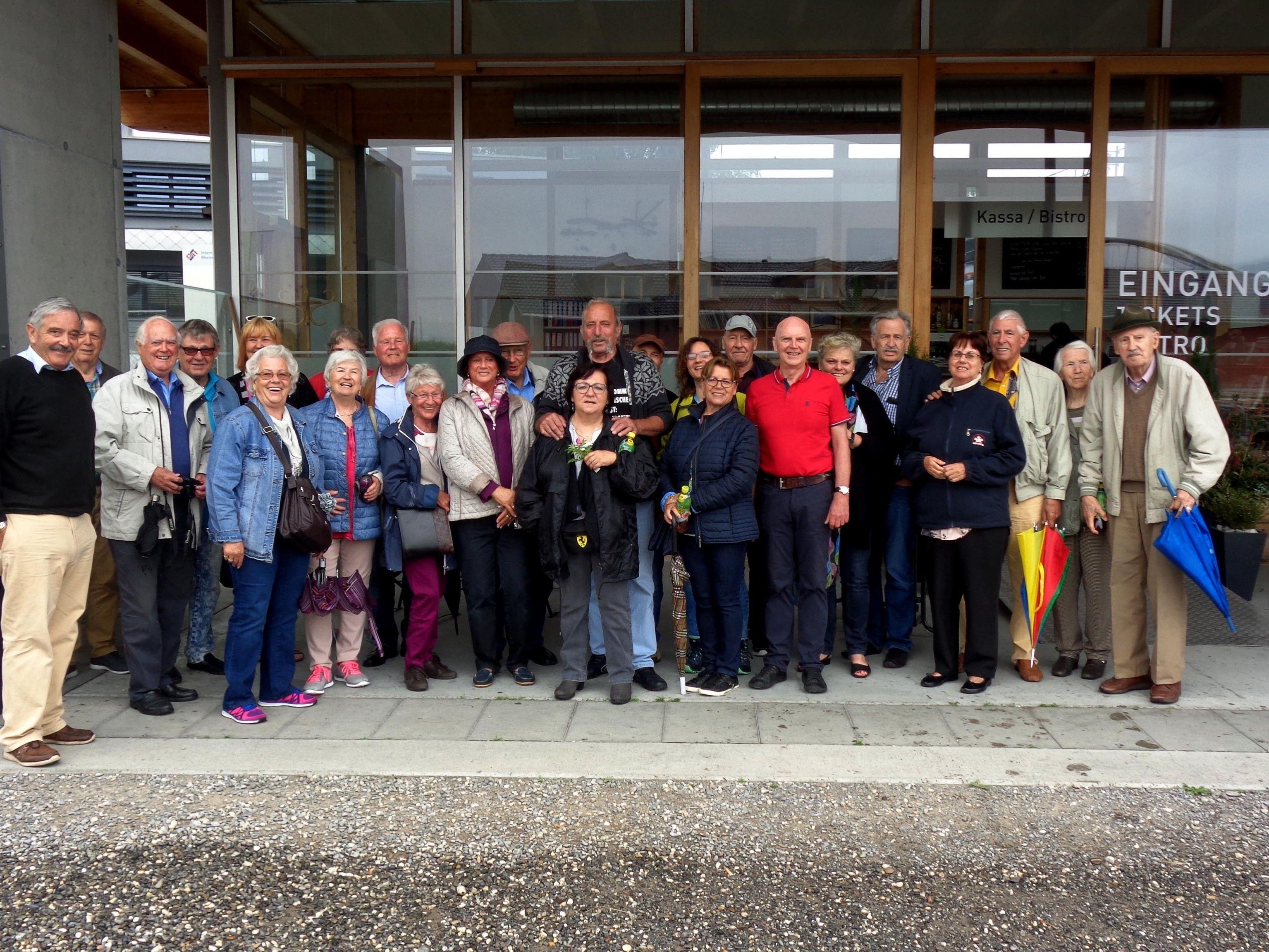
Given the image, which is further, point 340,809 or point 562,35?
point 562,35

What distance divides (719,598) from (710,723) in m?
0.69

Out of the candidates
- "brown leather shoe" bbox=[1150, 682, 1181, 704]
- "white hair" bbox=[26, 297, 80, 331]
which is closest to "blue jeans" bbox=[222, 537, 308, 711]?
"white hair" bbox=[26, 297, 80, 331]

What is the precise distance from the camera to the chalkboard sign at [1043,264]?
27.3ft

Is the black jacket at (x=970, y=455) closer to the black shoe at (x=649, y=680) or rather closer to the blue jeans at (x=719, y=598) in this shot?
the blue jeans at (x=719, y=598)

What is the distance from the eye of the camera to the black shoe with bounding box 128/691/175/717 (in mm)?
5180

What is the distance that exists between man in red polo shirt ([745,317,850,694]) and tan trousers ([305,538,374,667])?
2077 millimetres

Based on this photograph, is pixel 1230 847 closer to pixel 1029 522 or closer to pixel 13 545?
pixel 1029 522

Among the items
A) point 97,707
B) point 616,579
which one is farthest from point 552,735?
point 97,707

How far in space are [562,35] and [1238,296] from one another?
5.56 meters

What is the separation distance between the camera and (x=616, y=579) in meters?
5.29

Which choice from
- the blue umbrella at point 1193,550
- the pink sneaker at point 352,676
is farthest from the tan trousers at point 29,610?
the blue umbrella at point 1193,550

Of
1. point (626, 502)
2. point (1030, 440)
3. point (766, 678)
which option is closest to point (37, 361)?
point (626, 502)

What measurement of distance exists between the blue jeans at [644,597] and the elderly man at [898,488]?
1.23 m

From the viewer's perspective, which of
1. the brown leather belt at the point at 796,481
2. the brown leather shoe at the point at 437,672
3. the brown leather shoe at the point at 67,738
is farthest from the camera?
the brown leather shoe at the point at 437,672
